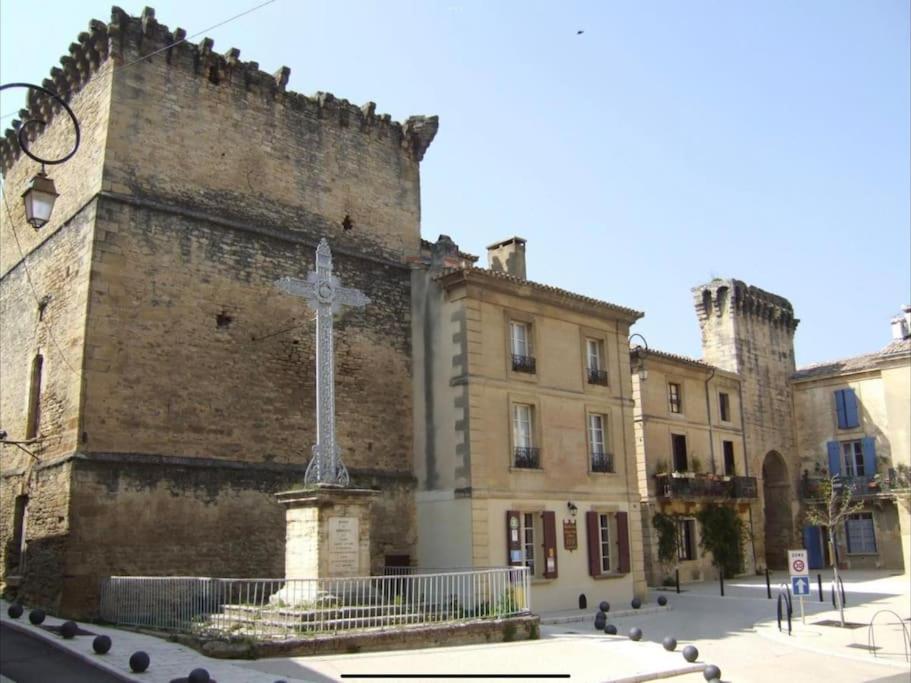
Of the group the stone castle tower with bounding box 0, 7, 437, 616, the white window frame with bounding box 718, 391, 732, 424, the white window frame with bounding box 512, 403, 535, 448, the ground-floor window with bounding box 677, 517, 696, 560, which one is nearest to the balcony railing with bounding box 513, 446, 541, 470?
the white window frame with bounding box 512, 403, 535, 448

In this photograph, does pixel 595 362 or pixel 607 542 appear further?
pixel 595 362

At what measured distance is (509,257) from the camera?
23781 millimetres

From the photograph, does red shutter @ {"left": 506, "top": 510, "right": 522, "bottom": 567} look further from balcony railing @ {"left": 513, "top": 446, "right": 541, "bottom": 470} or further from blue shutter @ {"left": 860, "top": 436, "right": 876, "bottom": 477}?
blue shutter @ {"left": 860, "top": 436, "right": 876, "bottom": 477}

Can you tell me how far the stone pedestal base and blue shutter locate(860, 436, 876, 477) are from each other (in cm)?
2667

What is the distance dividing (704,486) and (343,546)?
17.7 m

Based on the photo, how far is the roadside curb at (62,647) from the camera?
10.1m

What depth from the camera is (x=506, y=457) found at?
1936 centimetres

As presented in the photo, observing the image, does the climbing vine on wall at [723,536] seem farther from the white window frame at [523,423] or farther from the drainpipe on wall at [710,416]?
the white window frame at [523,423]

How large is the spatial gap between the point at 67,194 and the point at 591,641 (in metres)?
13.7

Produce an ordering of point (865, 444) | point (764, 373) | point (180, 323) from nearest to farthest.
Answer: point (180, 323) < point (865, 444) < point (764, 373)

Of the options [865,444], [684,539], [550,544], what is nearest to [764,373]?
[865,444]

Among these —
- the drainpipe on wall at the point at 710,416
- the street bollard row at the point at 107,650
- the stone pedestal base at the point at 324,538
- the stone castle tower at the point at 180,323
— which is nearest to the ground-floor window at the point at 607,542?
the stone castle tower at the point at 180,323

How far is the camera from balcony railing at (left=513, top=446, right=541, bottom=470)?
19.7 metres

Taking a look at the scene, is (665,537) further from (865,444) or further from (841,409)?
(841,409)
